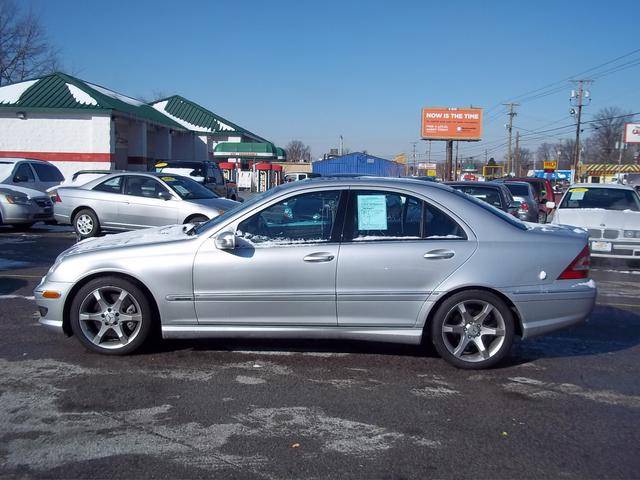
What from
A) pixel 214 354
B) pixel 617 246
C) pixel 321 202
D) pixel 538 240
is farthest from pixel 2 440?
pixel 617 246

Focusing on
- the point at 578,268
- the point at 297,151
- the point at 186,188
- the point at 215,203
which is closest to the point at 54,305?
the point at 578,268

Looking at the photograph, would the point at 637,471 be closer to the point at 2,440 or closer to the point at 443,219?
the point at 443,219

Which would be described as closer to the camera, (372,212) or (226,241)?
(226,241)

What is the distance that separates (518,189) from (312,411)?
14325mm

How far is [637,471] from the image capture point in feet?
11.7

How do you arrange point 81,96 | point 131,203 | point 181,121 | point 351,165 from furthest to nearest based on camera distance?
point 351,165, point 181,121, point 81,96, point 131,203

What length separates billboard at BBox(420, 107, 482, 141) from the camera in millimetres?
58094

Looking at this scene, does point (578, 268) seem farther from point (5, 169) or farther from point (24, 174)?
point (24, 174)

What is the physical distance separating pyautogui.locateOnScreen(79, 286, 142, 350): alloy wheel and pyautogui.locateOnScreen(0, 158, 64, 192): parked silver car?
1234cm

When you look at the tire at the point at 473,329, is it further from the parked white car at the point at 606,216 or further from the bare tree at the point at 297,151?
the bare tree at the point at 297,151

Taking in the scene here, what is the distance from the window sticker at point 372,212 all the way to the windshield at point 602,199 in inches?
349

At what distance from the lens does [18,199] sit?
1460cm

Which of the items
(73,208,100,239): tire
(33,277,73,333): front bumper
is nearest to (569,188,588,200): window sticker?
(73,208,100,239): tire

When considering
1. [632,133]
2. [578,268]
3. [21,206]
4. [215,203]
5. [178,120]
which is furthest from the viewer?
[632,133]
